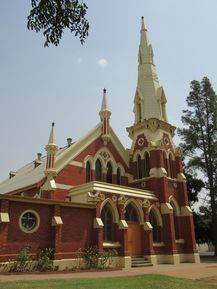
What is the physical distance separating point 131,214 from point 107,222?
9.61 ft

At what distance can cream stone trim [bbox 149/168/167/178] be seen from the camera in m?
28.4

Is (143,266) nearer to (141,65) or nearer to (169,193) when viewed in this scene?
(169,193)

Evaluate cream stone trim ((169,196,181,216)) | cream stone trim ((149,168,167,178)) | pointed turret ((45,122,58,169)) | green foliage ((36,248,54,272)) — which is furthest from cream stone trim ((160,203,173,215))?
green foliage ((36,248,54,272))

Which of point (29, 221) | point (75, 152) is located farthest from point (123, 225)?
point (75, 152)

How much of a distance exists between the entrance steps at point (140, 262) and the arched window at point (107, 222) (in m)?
2.46

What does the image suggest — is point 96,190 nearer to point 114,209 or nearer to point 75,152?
point 114,209

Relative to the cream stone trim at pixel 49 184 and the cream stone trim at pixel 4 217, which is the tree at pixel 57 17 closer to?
the cream stone trim at pixel 4 217

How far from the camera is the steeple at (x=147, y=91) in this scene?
1298 inches

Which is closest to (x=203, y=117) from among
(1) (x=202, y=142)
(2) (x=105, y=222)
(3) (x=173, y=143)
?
(1) (x=202, y=142)

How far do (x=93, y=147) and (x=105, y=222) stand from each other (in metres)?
7.51

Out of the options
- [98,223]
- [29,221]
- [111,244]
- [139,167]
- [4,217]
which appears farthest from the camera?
[139,167]

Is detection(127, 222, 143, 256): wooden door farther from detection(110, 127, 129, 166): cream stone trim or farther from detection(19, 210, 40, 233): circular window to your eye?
detection(19, 210, 40, 233): circular window

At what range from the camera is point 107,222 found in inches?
911

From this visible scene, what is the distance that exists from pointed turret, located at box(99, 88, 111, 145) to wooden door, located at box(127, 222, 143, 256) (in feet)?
27.2
